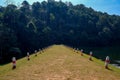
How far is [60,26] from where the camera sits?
11019 cm

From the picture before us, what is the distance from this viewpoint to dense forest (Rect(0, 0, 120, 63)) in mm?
73188

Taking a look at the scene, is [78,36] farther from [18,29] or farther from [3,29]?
[3,29]

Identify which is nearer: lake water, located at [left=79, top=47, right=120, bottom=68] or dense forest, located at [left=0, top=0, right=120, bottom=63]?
lake water, located at [left=79, top=47, right=120, bottom=68]

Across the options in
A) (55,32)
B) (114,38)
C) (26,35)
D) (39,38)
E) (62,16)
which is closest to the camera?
(26,35)

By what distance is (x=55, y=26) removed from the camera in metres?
109

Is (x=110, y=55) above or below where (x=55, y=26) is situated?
below

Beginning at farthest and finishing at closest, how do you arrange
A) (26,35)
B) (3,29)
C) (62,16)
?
(62,16), (26,35), (3,29)

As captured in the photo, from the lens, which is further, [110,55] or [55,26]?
[55,26]

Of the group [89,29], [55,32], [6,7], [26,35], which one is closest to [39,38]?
[26,35]

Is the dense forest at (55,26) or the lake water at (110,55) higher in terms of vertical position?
the dense forest at (55,26)

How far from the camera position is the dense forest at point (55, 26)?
240 feet

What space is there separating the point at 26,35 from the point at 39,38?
8.49m

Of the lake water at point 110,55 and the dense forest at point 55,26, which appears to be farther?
the dense forest at point 55,26

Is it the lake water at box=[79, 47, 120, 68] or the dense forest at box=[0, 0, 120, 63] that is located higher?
the dense forest at box=[0, 0, 120, 63]
